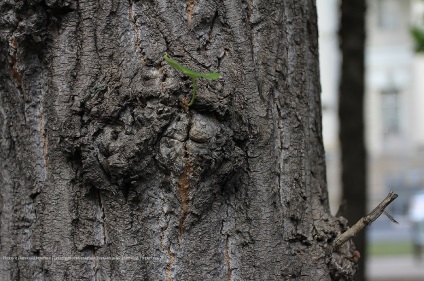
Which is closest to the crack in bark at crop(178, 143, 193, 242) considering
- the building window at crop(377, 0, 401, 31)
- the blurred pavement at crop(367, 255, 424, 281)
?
the blurred pavement at crop(367, 255, 424, 281)

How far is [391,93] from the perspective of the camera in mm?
33281

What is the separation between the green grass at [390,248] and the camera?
17142 mm

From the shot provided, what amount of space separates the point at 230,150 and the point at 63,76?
40 cm

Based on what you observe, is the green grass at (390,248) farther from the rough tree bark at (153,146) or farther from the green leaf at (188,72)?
the green leaf at (188,72)

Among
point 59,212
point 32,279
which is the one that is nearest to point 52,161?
point 59,212

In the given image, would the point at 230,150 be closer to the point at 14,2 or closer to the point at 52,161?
the point at 52,161

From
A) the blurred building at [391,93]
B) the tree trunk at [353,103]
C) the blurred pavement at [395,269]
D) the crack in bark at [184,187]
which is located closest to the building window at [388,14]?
the blurred building at [391,93]

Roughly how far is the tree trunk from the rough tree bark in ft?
16.4

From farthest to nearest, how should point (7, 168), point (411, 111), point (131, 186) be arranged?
1. point (411, 111)
2. point (7, 168)
3. point (131, 186)

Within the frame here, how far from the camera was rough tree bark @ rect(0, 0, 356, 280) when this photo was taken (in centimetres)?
156

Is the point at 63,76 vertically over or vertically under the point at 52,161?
over

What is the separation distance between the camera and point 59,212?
1.64m

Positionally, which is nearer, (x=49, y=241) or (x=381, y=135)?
(x=49, y=241)

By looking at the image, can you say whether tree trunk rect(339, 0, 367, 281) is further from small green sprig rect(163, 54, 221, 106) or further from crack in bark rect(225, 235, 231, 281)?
small green sprig rect(163, 54, 221, 106)
